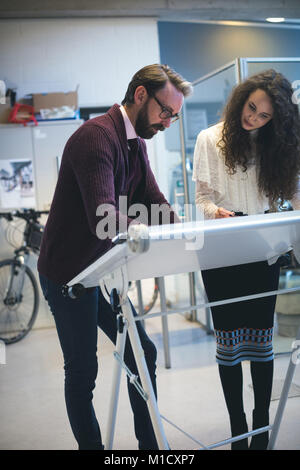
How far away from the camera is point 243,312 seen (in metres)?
1.63

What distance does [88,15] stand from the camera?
4.09m

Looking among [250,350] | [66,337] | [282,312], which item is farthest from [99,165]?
[282,312]

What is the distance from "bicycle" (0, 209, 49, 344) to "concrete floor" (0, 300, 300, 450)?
1.14ft

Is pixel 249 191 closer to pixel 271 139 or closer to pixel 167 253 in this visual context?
pixel 271 139

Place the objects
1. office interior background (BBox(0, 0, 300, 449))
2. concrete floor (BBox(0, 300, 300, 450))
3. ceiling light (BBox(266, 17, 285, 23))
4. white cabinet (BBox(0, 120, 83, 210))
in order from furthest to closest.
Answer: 1. ceiling light (BBox(266, 17, 285, 23))
2. white cabinet (BBox(0, 120, 83, 210))
3. office interior background (BBox(0, 0, 300, 449))
4. concrete floor (BBox(0, 300, 300, 450))

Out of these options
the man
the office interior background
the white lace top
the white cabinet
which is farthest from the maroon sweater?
the white cabinet

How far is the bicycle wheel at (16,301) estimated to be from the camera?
3625mm

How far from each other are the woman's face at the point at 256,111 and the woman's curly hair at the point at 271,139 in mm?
13

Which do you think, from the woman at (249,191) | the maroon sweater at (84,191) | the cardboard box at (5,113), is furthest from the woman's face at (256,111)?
the cardboard box at (5,113)

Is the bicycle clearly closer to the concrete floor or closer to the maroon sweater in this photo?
the concrete floor

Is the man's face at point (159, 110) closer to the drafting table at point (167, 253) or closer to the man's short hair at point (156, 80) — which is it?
the man's short hair at point (156, 80)

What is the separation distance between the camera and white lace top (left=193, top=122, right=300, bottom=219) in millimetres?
1685

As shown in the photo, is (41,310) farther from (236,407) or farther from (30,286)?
→ (236,407)
